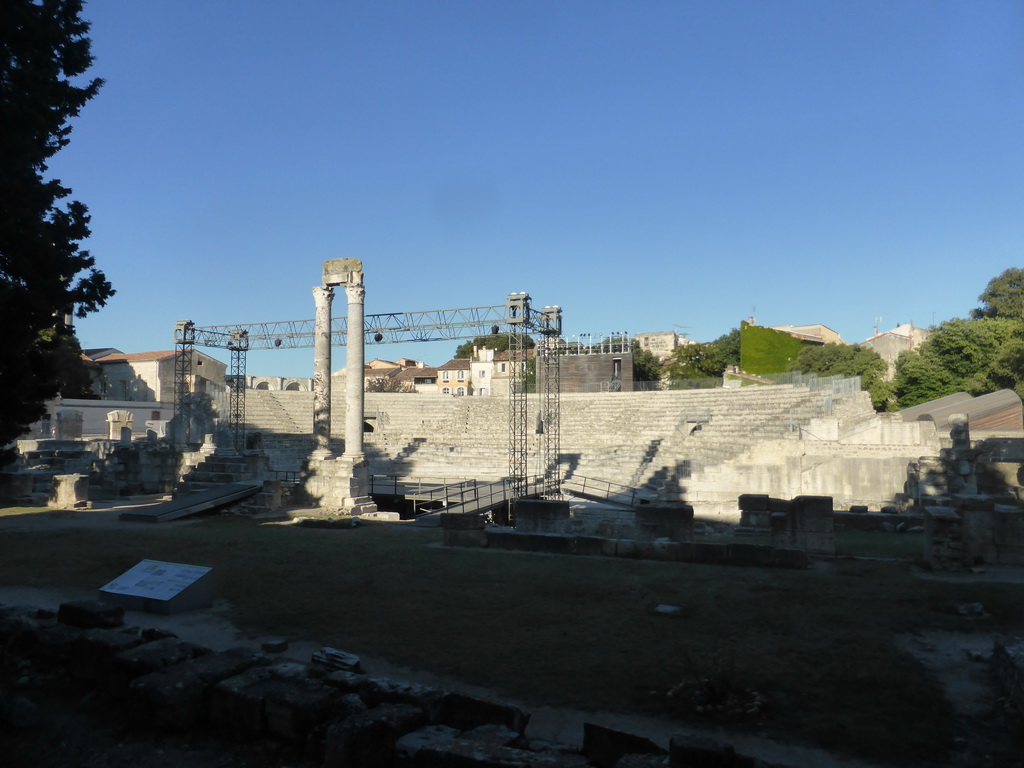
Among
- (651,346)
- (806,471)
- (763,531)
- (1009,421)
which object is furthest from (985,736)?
(651,346)

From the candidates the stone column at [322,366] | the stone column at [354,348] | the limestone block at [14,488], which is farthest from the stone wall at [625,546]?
the limestone block at [14,488]

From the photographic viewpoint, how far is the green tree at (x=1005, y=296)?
45.9 metres

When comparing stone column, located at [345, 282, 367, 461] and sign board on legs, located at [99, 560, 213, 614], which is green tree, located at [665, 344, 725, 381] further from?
sign board on legs, located at [99, 560, 213, 614]

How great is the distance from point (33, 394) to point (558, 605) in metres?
6.63

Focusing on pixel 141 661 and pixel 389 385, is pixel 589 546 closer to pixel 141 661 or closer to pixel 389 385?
pixel 141 661

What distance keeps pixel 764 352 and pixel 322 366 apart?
134 feet

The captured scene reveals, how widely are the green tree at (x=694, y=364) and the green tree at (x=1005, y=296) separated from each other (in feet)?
63.1

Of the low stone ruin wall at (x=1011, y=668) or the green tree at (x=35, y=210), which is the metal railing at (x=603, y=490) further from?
the green tree at (x=35, y=210)

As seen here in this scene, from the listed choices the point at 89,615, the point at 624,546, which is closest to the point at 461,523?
the point at 624,546

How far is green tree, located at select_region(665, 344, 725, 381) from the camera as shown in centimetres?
5997

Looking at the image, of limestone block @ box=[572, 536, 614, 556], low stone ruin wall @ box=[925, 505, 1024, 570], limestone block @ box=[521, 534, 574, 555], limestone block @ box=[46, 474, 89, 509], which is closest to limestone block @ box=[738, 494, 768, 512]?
low stone ruin wall @ box=[925, 505, 1024, 570]

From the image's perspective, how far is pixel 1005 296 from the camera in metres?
47.0

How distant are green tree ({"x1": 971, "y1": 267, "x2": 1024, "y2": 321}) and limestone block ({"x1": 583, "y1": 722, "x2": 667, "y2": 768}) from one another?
5112 centimetres

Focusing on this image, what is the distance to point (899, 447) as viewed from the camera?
21344 millimetres
